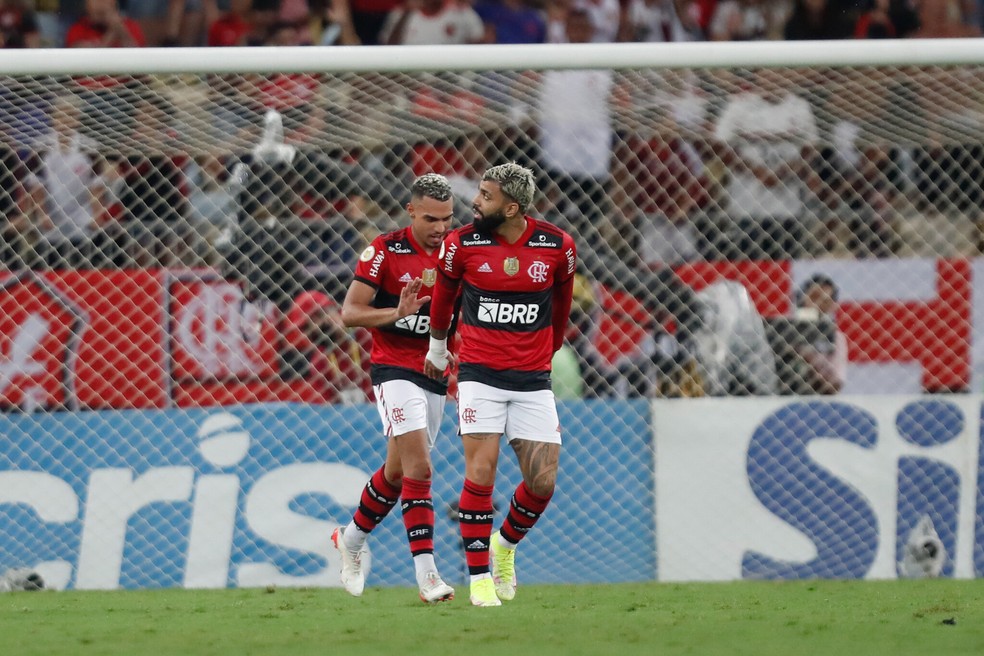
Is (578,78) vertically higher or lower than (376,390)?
higher

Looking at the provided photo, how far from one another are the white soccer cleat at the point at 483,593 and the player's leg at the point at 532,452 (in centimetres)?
33

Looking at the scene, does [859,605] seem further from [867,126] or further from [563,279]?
[867,126]

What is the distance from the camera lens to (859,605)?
6805 mm

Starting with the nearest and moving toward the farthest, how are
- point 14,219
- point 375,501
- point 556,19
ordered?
point 375,501
point 14,219
point 556,19

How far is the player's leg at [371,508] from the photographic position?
23.1 ft

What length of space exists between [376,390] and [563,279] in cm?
112

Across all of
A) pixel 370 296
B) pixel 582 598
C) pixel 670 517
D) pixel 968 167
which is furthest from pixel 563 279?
pixel 968 167

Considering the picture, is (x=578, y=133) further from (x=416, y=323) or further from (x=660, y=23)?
(x=660, y=23)

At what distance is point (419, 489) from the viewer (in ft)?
22.3

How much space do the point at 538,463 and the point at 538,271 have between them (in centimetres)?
90

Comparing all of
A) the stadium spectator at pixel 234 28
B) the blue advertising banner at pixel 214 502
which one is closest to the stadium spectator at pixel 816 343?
the blue advertising banner at pixel 214 502

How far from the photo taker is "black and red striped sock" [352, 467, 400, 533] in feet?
23.5

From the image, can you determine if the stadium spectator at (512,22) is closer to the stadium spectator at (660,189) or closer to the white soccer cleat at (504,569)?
the stadium spectator at (660,189)

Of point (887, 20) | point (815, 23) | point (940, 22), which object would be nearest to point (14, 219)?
point (815, 23)
